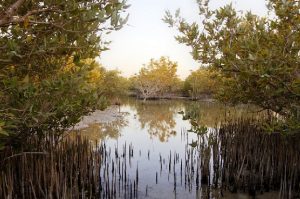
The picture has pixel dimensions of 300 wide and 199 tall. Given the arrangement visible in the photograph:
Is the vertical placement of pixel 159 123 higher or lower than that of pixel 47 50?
lower

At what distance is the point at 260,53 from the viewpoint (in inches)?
189

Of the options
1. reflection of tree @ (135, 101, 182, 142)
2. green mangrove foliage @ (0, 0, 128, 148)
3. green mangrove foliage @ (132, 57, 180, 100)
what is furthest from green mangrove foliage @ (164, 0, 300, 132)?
green mangrove foliage @ (132, 57, 180, 100)

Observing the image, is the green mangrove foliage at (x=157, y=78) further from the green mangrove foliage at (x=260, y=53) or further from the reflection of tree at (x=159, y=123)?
the green mangrove foliage at (x=260, y=53)

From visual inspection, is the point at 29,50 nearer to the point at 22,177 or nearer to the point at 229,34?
the point at 22,177

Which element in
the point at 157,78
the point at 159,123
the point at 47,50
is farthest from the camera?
the point at 157,78

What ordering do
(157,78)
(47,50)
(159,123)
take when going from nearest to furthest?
(47,50), (159,123), (157,78)

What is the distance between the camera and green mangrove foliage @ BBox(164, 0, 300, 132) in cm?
439

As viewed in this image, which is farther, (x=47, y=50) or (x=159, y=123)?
(x=159, y=123)

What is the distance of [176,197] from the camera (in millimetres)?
6172

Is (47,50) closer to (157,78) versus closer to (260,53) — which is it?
(260,53)

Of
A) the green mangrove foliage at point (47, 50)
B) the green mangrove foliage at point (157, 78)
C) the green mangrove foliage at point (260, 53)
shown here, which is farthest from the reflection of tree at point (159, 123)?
the green mangrove foliage at point (157, 78)

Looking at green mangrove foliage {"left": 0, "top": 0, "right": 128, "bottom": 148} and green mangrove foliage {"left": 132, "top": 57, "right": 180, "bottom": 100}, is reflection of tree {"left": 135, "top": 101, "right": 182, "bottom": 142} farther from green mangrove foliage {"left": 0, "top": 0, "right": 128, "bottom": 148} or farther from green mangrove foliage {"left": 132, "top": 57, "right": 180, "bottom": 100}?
green mangrove foliage {"left": 132, "top": 57, "right": 180, "bottom": 100}

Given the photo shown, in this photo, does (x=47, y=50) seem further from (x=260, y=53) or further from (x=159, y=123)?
(x=159, y=123)

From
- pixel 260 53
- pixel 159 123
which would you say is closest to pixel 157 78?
pixel 159 123
